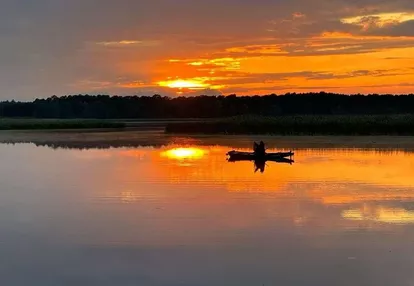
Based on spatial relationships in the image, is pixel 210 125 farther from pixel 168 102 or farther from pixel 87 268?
pixel 168 102

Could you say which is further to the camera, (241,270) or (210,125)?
(210,125)

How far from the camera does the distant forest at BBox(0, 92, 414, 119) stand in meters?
90.9

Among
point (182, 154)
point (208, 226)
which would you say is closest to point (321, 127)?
point (182, 154)

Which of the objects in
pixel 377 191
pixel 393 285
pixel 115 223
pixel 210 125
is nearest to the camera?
pixel 393 285

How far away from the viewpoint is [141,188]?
1677 centimetres

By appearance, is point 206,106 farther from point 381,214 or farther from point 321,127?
point 381,214

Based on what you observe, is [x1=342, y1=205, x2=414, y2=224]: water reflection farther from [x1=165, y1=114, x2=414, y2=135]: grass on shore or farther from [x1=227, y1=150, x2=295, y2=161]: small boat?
[x1=165, y1=114, x2=414, y2=135]: grass on shore

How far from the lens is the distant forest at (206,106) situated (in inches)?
3578

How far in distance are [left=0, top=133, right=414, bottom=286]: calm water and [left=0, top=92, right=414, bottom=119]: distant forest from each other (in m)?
71.0

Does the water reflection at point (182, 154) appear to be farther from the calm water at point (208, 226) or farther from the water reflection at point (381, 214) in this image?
the water reflection at point (381, 214)

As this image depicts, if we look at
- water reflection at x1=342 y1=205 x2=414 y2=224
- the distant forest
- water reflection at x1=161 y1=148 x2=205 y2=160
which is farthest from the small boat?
the distant forest

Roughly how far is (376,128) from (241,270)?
3326cm

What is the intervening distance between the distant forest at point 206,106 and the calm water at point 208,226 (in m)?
71.0

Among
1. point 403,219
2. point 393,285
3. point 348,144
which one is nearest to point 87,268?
point 393,285
